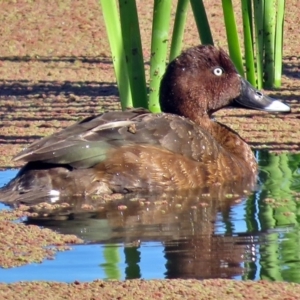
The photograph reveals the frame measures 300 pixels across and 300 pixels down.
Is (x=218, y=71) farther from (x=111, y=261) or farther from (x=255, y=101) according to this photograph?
(x=111, y=261)

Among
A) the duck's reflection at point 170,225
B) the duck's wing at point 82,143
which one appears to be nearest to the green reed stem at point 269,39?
the duck's reflection at point 170,225

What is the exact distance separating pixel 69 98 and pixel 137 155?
14.0ft

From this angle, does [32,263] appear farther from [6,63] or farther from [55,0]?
[55,0]

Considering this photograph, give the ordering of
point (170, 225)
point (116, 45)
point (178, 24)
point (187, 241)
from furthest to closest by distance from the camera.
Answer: point (178, 24) → point (116, 45) → point (170, 225) → point (187, 241)

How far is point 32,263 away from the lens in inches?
213

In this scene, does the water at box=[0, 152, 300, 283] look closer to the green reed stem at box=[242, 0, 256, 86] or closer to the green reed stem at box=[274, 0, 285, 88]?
the green reed stem at box=[242, 0, 256, 86]

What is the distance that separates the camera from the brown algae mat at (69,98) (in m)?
4.86

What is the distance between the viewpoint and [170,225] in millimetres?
6309

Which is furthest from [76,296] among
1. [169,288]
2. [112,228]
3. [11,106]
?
[11,106]

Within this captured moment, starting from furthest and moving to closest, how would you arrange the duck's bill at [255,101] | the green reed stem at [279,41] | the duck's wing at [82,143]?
the green reed stem at [279,41] → the duck's bill at [255,101] → the duck's wing at [82,143]

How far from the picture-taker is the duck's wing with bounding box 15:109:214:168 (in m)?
7.14

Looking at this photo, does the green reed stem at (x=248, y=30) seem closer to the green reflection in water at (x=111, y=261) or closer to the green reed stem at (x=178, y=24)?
the green reed stem at (x=178, y=24)

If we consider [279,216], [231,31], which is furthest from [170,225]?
[231,31]

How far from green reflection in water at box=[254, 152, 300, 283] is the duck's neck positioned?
0.17m
